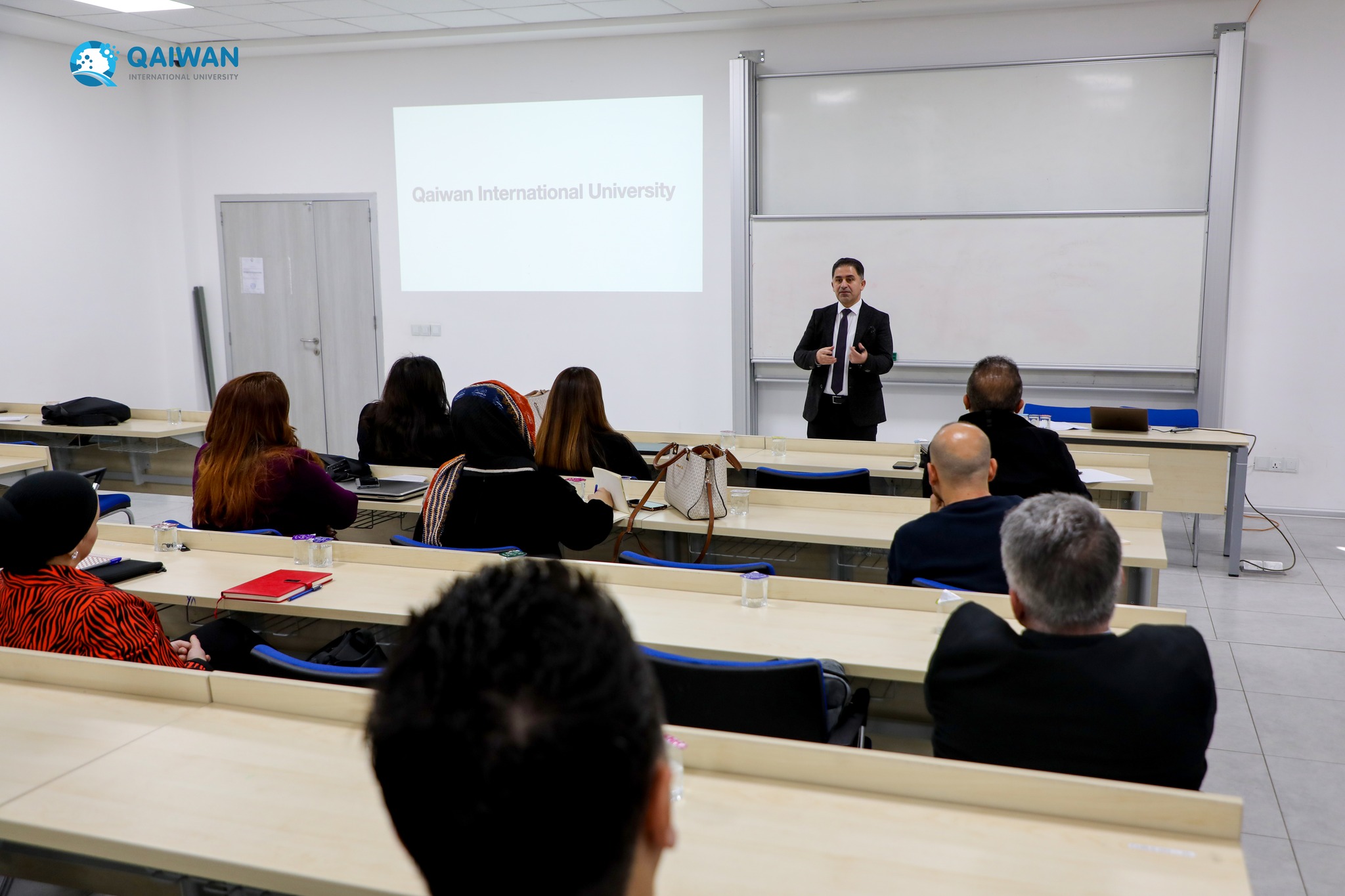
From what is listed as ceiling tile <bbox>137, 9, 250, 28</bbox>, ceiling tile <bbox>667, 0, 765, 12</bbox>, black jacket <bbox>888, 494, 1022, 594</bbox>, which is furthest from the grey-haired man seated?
ceiling tile <bbox>137, 9, 250, 28</bbox>

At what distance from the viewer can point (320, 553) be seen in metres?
3.02

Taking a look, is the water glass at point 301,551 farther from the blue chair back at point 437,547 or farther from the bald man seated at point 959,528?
the bald man seated at point 959,528

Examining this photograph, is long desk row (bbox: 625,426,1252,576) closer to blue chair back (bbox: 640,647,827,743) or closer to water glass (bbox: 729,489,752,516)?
water glass (bbox: 729,489,752,516)

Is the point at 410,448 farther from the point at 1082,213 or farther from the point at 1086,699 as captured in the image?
the point at 1082,213

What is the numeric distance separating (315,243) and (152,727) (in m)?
7.31

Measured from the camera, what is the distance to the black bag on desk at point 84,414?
235 inches

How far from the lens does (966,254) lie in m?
6.79

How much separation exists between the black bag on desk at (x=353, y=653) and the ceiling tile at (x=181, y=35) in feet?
22.4

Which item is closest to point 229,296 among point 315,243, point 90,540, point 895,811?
point 315,243

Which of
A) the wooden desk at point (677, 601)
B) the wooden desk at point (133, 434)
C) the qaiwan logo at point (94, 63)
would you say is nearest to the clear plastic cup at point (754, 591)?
the wooden desk at point (677, 601)

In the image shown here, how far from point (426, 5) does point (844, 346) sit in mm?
3731

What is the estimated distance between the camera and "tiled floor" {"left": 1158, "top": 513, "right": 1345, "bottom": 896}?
2701mm

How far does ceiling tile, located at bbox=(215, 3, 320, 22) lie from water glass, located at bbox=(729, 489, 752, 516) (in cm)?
523

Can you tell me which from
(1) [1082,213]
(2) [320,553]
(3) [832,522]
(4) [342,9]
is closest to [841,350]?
(1) [1082,213]
